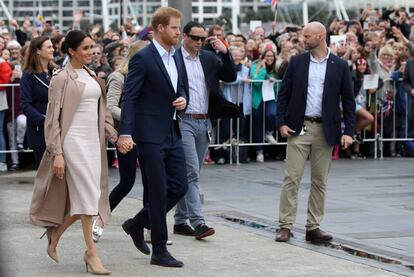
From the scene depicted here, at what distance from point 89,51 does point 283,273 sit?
227 centimetres

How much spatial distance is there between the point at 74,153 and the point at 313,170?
2.61 meters

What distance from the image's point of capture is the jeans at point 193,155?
9.56 meters

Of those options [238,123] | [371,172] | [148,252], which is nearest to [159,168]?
[148,252]

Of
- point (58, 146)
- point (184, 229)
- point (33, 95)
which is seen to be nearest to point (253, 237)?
point (184, 229)

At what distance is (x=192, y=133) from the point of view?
9633 millimetres

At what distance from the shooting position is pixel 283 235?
966 centimetres

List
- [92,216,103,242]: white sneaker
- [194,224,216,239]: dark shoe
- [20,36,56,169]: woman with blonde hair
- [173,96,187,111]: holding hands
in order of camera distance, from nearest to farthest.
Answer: [173,96,187,111]: holding hands < [92,216,103,242]: white sneaker < [194,224,216,239]: dark shoe < [20,36,56,169]: woman with blonde hair

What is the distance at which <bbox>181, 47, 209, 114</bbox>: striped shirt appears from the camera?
31.8ft

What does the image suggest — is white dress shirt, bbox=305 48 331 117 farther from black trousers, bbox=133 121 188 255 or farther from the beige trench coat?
the beige trench coat

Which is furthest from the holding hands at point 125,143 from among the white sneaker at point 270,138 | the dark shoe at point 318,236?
the white sneaker at point 270,138

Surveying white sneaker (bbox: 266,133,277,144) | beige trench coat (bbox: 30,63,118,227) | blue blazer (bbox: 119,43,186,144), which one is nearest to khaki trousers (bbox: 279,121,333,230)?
blue blazer (bbox: 119,43,186,144)

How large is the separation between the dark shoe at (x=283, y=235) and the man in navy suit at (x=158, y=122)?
1348mm

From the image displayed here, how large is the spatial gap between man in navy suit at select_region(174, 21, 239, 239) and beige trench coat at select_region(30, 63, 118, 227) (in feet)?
4.26

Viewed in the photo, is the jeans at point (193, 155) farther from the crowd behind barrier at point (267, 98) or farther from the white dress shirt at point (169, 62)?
the crowd behind barrier at point (267, 98)
